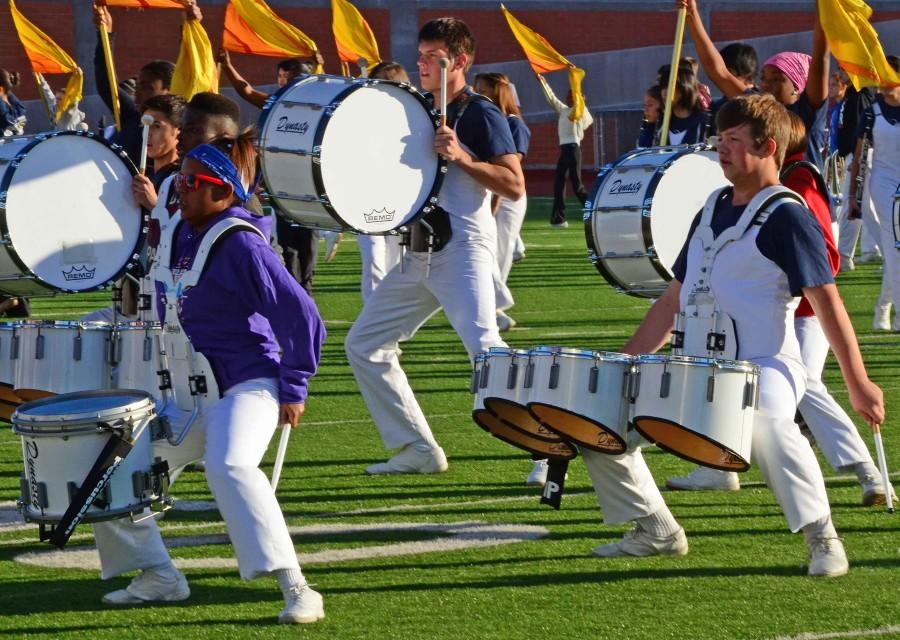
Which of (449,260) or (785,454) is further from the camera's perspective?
(449,260)

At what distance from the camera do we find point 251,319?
211 inches

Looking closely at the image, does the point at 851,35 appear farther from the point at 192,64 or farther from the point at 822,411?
the point at 192,64

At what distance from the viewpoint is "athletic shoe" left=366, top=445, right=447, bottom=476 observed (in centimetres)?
774

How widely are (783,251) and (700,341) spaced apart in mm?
425

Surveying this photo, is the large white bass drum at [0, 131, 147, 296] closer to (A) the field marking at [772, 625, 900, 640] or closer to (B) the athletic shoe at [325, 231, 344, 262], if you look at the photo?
(A) the field marking at [772, 625, 900, 640]

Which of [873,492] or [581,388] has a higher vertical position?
[581,388]

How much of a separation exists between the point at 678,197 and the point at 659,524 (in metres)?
1.94

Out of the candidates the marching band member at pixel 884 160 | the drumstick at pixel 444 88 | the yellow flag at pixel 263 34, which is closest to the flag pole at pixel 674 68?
the drumstick at pixel 444 88

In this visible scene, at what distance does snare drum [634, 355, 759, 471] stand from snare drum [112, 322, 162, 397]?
1.79m

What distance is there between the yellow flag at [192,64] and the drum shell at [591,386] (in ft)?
17.4

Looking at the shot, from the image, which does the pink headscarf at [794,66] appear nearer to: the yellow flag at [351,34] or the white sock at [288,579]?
the white sock at [288,579]

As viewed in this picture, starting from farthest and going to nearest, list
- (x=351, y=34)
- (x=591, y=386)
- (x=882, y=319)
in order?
(x=351, y=34)
(x=882, y=319)
(x=591, y=386)

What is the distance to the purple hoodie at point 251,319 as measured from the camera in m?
5.27

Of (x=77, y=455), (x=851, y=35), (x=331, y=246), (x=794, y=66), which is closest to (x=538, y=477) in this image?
(x=794, y=66)
